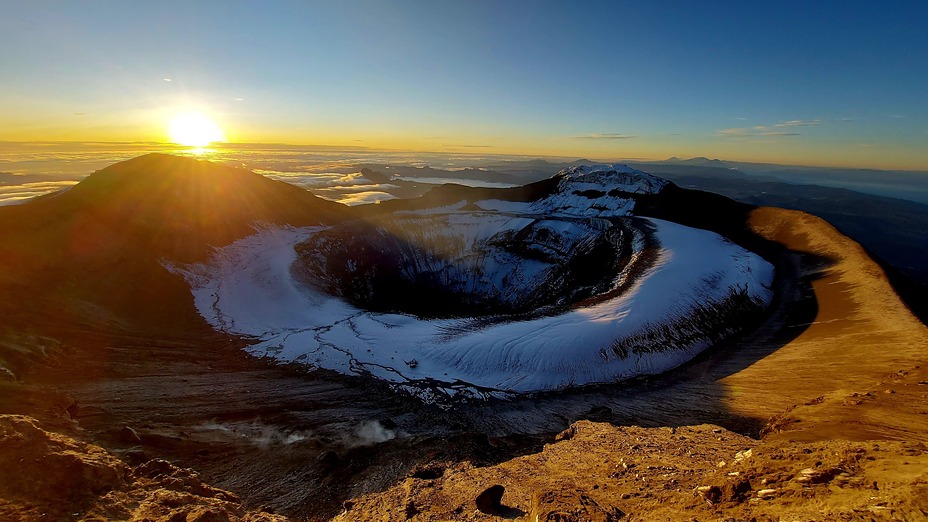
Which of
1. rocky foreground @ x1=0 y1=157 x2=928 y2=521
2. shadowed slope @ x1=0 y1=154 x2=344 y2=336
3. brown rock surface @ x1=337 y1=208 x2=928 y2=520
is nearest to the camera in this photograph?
brown rock surface @ x1=337 y1=208 x2=928 y2=520

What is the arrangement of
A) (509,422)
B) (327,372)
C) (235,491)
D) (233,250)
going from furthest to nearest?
(233,250) → (327,372) → (509,422) → (235,491)

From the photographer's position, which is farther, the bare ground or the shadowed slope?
the shadowed slope

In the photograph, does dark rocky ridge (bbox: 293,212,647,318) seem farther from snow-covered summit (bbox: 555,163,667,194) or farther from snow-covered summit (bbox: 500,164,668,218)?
snow-covered summit (bbox: 555,163,667,194)

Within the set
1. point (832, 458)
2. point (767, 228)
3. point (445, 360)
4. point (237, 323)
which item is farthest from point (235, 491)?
point (767, 228)

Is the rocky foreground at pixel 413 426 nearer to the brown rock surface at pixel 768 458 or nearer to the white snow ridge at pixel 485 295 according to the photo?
the brown rock surface at pixel 768 458

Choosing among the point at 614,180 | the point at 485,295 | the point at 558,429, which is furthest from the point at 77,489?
the point at 614,180

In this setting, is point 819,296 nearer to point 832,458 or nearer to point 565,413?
point 565,413

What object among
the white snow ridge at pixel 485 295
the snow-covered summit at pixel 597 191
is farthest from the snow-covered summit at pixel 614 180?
the white snow ridge at pixel 485 295

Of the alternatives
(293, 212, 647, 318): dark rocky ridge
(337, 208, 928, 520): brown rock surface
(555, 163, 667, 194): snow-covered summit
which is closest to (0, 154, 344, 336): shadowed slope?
(293, 212, 647, 318): dark rocky ridge
